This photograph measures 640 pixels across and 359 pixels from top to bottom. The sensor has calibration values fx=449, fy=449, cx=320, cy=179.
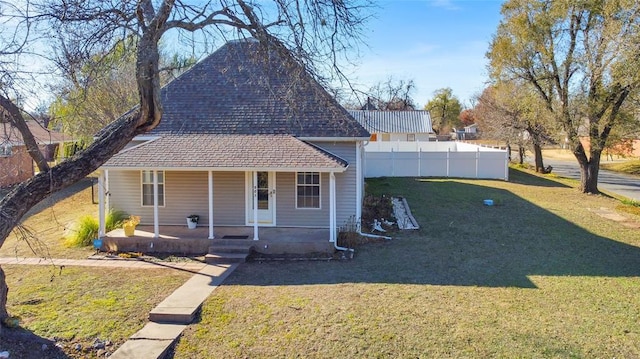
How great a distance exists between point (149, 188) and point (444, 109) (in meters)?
59.1

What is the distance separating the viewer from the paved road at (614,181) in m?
23.9

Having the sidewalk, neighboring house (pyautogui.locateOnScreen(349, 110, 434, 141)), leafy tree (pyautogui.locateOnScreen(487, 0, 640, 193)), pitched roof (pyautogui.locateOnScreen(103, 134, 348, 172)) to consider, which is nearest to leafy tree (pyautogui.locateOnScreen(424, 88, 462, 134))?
neighboring house (pyautogui.locateOnScreen(349, 110, 434, 141))

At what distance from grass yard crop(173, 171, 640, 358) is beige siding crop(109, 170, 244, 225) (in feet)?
11.1

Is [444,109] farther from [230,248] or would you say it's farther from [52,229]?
[230,248]

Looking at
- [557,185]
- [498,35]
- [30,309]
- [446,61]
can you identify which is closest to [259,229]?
[30,309]

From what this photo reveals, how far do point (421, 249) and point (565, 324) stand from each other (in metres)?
5.02

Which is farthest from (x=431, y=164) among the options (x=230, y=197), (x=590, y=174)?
(x=230, y=197)

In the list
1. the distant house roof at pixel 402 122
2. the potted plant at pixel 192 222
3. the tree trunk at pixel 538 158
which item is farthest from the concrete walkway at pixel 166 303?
the distant house roof at pixel 402 122

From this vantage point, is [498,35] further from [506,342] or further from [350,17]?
[506,342]

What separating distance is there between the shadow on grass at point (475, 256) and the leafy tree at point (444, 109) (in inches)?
2072

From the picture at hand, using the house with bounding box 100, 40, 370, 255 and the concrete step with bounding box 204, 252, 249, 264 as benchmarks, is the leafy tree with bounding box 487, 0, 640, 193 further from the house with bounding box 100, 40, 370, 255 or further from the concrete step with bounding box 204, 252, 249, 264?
the concrete step with bounding box 204, 252, 249, 264

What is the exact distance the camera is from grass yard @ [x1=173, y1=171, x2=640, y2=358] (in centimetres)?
633

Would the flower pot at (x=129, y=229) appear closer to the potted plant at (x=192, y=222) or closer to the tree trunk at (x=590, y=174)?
the potted plant at (x=192, y=222)

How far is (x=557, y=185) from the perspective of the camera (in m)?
24.8
